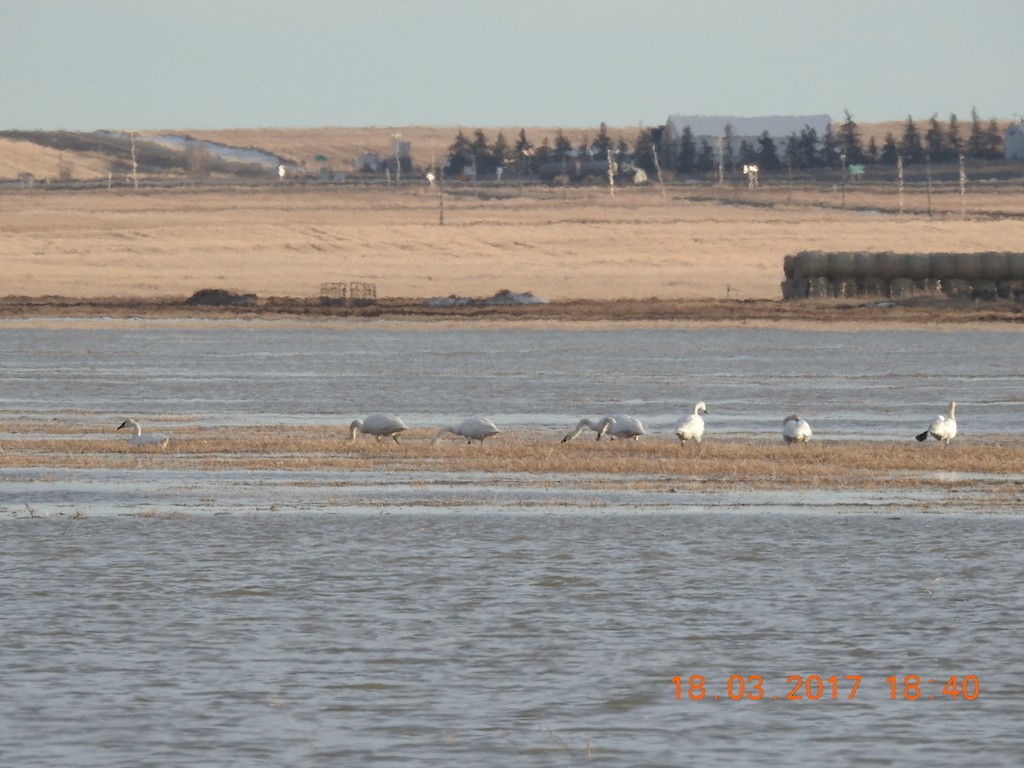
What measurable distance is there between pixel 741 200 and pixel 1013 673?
107468 millimetres

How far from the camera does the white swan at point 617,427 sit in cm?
2231

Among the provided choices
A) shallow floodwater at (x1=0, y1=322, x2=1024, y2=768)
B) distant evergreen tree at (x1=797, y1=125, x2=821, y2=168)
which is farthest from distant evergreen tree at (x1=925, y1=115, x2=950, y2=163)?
shallow floodwater at (x1=0, y1=322, x2=1024, y2=768)

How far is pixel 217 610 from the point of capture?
43.5 feet

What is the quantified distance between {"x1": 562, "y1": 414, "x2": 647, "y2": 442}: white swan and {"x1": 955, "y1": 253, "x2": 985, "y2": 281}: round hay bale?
36136mm

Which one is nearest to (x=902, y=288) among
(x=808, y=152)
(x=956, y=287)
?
(x=956, y=287)

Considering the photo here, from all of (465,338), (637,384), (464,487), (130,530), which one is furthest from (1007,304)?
(130,530)

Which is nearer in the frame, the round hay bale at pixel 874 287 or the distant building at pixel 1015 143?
the round hay bale at pixel 874 287

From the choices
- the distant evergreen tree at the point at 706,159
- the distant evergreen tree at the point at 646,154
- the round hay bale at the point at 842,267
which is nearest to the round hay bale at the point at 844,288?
the round hay bale at the point at 842,267

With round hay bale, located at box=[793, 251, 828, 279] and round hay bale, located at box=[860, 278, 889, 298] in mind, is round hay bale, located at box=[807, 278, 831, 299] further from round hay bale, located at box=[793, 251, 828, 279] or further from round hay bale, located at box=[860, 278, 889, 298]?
round hay bale, located at box=[860, 278, 889, 298]

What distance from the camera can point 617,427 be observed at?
2239cm

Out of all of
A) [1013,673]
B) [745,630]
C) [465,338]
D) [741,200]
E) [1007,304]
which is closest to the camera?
[1013,673]

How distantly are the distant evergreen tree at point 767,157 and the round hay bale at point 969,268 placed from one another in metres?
88.8

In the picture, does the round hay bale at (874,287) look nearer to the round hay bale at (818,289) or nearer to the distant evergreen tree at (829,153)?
the round hay bale at (818,289)

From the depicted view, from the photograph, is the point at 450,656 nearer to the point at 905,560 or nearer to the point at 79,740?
the point at 79,740
